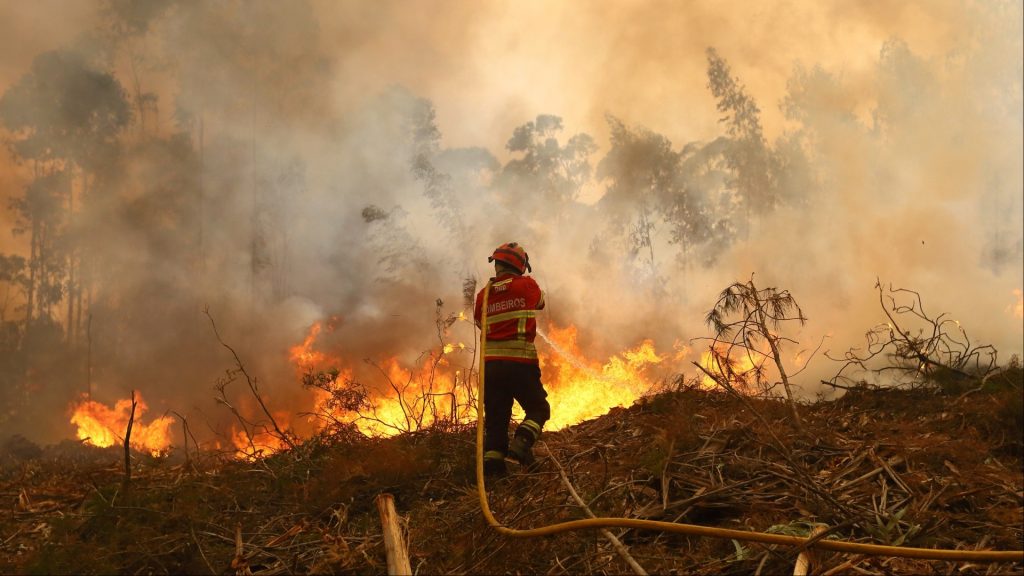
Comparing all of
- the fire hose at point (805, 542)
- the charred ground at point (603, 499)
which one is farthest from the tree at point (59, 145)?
the fire hose at point (805, 542)

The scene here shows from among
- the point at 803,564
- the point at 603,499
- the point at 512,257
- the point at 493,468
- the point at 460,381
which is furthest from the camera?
the point at 460,381

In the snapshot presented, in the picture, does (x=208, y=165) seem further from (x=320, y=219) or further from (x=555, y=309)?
(x=555, y=309)

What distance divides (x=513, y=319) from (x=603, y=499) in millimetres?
2165

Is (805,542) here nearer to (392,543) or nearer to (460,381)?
(392,543)

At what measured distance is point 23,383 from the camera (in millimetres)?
28891

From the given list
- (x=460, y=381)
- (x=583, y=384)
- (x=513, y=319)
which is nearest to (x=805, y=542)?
(x=513, y=319)

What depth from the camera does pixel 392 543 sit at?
3.72 meters

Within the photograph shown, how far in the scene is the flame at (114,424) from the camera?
24422 mm

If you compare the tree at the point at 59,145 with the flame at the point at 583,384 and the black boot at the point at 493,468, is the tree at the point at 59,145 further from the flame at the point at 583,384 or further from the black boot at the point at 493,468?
the black boot at the point at 493,468

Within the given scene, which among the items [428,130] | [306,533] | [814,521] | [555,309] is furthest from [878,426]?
[428,130]

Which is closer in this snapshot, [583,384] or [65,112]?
[583,384]

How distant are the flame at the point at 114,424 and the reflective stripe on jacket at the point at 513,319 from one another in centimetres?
2254

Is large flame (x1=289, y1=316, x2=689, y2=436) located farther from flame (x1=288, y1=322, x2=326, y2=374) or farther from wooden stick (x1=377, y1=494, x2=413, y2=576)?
wooden stick (x1=377, y1=494, x2=413, y2=576)

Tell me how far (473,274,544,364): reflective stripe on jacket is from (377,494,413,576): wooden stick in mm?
2150
